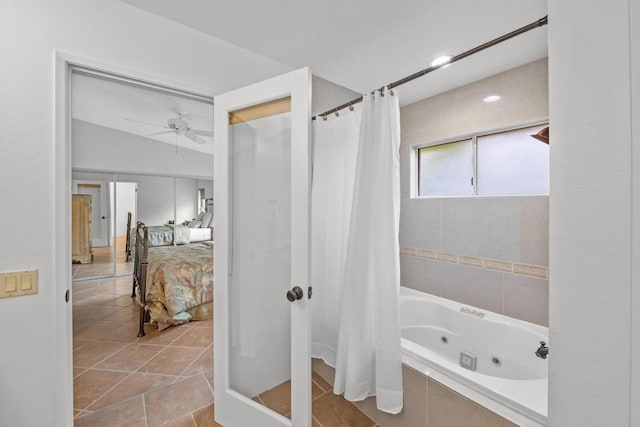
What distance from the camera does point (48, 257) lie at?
1.29 metres

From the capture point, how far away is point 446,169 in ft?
8.72

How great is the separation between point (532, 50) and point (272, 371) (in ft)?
8.84

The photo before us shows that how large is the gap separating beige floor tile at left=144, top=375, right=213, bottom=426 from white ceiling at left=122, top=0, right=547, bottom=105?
95.8 inches

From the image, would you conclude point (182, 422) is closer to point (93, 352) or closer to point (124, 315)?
point (93, 352)

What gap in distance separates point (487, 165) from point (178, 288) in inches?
133

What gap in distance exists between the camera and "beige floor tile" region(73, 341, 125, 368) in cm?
237

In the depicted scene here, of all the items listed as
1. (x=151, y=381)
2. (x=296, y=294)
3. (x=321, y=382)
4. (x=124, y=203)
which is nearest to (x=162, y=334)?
(x=151, y=381)

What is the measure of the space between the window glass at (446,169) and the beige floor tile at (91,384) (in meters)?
3.10

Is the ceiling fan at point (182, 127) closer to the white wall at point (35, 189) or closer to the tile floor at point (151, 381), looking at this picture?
the tile floor at point (151, 381)

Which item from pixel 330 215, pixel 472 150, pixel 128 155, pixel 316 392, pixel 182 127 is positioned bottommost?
pixel 316 392

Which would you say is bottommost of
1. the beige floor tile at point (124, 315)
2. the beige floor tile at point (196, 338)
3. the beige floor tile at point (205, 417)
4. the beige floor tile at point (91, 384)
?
the beige floor tile at point (205, 417)

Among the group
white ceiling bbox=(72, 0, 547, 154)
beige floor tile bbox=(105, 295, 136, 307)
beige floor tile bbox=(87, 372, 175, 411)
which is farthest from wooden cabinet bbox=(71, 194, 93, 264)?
white ceiling bbox=(72, 0, 547, 154)

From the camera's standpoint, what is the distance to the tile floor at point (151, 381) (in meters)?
1.74

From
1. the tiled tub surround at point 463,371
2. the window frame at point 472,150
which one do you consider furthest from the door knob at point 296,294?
the window frame at point 472,150
